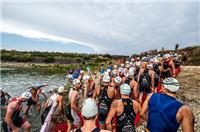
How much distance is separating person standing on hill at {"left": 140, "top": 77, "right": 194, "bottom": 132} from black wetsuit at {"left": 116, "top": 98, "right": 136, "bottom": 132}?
2.71 ft

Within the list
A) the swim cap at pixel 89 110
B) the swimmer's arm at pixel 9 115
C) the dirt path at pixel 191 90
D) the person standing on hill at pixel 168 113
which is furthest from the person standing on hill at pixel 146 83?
the swim cap at pixel 89 110

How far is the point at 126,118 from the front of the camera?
5277mm

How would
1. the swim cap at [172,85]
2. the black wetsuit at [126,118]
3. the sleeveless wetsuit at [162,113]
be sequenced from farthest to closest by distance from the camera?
the black wetsuit at [126,118] < the swim cap at [172,85] < the sleeveless wetsuit at [162,113]

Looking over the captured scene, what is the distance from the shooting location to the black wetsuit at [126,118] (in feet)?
17.2

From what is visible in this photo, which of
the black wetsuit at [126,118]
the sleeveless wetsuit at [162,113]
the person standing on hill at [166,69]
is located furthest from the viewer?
the person standing on hill at [166,69]

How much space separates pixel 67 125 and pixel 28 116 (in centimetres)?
578

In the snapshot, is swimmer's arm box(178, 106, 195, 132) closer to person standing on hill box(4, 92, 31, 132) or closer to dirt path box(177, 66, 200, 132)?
person standing on hill box(4, 92, 31, 132)

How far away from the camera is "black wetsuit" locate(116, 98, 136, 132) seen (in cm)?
524

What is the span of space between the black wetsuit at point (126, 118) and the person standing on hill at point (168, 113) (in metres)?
0.82

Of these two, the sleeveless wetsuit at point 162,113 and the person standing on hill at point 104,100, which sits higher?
the sleeveless wetsuit at point 162,113

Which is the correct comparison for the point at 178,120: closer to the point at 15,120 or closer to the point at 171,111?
the point at 171,111

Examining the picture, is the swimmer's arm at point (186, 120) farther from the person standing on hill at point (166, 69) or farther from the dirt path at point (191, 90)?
the person standing on hill at point (166, 69)

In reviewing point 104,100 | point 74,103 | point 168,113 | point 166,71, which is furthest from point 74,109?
point 166,71

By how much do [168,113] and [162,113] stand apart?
119 millimetres
